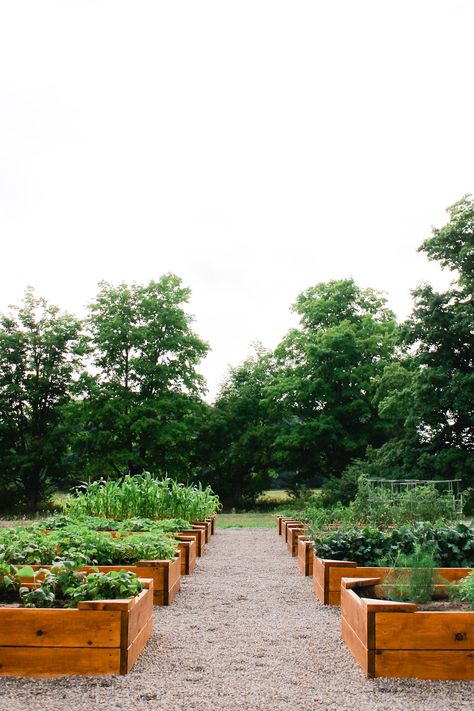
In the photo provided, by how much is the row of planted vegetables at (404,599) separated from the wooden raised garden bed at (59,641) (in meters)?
1.51

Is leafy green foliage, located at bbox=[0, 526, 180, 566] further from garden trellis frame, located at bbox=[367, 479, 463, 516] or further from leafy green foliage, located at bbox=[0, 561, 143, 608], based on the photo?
garden trellis frame, located at bbox=[367, 479, 463, 516]

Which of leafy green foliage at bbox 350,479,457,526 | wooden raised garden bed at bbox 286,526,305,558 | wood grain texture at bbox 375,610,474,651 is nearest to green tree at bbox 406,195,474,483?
leafy green foliage at bbox 350,479,457,526

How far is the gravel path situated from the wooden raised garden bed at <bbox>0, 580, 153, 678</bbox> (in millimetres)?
81

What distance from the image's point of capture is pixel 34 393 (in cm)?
2631

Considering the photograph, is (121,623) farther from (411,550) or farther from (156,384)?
(156,384)

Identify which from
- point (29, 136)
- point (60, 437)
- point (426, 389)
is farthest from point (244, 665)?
point (60, 437)

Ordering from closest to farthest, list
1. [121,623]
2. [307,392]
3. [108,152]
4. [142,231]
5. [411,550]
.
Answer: [121,623], [411,550], [108,152], [142,231], [307,392]

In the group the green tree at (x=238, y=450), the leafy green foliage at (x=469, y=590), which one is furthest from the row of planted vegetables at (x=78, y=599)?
the green tree at (x=238, y=450)

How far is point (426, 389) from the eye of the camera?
20.6 m

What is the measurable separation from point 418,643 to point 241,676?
1063 millimetres

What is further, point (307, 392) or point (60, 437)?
point (307, 392)

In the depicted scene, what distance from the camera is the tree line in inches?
1037

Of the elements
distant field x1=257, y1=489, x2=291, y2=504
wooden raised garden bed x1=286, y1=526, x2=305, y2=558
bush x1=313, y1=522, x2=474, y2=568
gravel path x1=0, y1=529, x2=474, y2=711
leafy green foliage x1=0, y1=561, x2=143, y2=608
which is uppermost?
leafy green foliage x1=0, y1=561, x2=143, y2=608

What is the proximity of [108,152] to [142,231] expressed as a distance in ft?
11.1
